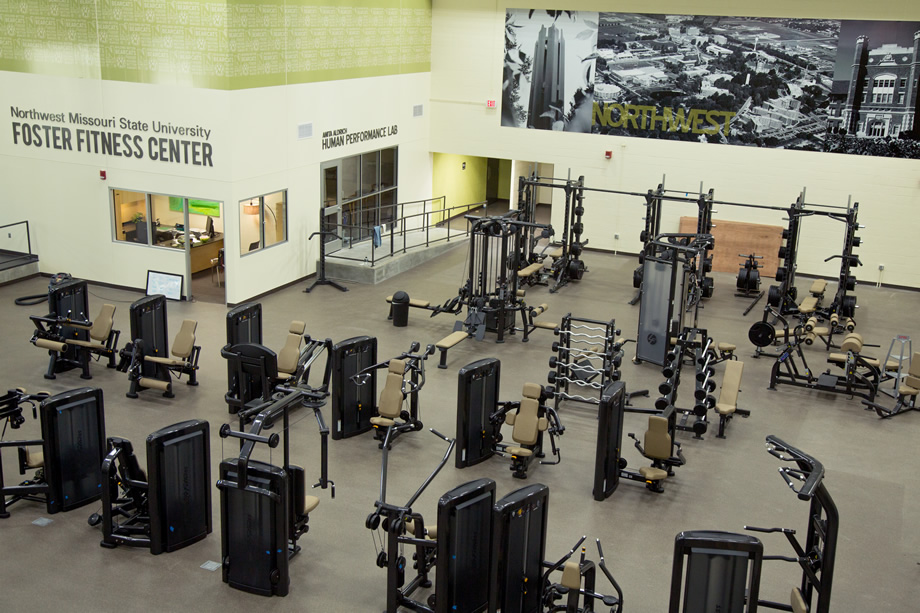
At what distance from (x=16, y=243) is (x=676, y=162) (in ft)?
44.2

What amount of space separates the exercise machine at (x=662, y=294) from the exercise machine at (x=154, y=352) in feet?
21.5

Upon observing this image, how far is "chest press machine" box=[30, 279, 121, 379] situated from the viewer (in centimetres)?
1281

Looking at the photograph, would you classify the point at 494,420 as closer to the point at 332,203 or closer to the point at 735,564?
the point at 735,564

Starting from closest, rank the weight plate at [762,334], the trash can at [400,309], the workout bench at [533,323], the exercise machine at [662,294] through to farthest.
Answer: the exercise machine at [662,294]
the weight plate at [762,334]
the workout bench at [533,323]
the trash can at [400,309]

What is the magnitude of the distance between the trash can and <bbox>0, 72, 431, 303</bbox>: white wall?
2918mm

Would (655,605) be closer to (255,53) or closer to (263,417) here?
(263,417)

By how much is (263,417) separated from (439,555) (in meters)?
1.88

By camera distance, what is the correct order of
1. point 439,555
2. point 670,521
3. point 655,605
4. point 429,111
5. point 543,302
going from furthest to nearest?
point 429,111, point 543,302, point 670,521, point 655,605, point 439,555

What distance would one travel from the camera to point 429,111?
71.8 feet

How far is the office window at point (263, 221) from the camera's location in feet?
53.4

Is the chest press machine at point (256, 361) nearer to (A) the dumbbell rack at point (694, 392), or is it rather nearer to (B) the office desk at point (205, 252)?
(A) the dumbbell rack at point (694, 392)

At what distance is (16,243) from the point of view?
17734mm

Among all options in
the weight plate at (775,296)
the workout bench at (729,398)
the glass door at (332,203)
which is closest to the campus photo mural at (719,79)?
the weight plate at (775,296)

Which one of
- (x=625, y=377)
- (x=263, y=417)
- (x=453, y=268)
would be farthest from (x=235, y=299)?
(x=263, y=417)
